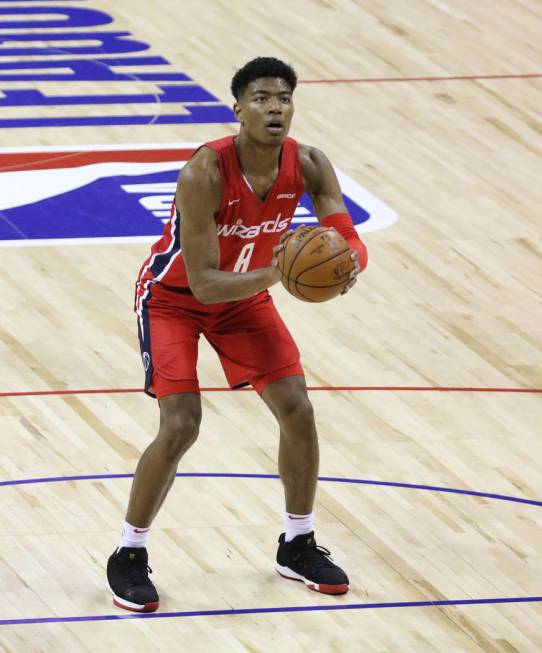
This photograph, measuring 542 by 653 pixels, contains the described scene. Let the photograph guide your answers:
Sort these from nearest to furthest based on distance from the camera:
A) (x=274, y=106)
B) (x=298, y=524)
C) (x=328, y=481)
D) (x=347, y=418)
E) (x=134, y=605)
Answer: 1. (x=274, y=106)
2. (x=134, y=605)
3. (x=298, y=524)
4. (x=328, y=481)
5. (x=347, y=418)

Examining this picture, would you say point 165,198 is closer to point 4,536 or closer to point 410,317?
point 410,317

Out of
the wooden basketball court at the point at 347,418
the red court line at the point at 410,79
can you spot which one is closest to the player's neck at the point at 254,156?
the wooden basketball court at the point at 347,418

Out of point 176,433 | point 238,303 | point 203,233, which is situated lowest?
point 176,433

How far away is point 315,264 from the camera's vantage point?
207 inches

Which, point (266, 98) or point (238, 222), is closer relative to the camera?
point (266, 98)

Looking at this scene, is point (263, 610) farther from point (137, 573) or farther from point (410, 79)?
point (410, 79)

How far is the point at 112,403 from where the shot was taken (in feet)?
24.4

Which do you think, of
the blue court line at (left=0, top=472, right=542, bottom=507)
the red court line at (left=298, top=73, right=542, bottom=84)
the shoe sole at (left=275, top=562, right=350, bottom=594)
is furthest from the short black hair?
the red court line at (left=298, top=73, right=542, bottom=84)

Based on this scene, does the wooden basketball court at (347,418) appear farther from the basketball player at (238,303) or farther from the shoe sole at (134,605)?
the basketball player at (238,303)

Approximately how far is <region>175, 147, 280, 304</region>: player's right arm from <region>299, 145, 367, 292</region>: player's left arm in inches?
14.9

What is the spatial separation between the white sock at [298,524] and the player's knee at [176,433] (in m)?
0.60

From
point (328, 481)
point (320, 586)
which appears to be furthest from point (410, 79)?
point (320, 586)

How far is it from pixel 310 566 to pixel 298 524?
0.55 ft

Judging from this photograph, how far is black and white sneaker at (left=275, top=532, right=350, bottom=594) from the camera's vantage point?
5902mm
